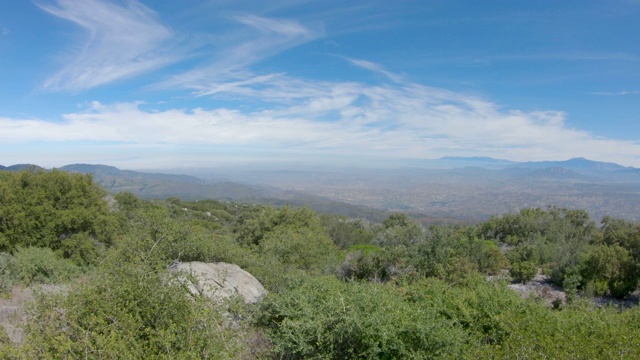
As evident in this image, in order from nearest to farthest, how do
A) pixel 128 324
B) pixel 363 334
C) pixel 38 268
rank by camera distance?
pixel 128 324, pixel 363 334, pixel 38 268

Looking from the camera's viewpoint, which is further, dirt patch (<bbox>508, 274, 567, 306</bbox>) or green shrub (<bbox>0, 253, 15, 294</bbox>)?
dirt patch (<bbox>508, 274, 567, 306</bbox>)

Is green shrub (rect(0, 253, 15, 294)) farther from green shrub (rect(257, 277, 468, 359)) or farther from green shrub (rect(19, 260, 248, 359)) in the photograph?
green shrub (rect(257, 277, 468, 359))

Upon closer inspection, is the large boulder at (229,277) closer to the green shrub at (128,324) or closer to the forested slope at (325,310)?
the forested slope at (325,310)

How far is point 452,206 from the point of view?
11062cm

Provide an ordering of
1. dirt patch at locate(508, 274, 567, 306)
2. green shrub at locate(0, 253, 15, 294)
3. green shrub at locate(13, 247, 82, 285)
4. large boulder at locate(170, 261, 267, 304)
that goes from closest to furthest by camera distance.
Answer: large boulder at locate(170, 261, 267, 304), green shrub at locate(0, 253, 15, 294), green shrub at locate(13, 247, 82, 285), dirt patch at locate(508, 274, 567, 306)

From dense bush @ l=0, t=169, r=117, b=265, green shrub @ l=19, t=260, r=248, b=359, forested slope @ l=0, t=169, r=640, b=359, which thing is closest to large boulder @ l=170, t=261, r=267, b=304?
forested slope @ l=0, t=169, r=640, b=359

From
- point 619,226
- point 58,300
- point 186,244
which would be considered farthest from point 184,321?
point 619,226

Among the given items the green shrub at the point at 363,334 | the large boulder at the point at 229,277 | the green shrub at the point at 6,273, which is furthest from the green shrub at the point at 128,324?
the green shrub at the point at 6,273

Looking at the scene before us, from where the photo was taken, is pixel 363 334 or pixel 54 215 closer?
pixel 363 334

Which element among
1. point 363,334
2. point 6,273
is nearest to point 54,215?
point 6,273

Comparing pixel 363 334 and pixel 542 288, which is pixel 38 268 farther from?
pixel 542 288

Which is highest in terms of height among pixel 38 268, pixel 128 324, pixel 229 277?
pixel 128 324

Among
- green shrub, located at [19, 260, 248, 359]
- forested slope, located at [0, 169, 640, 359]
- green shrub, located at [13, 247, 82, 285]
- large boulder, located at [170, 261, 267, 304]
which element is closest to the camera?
green shrub, located at [19, 260, 248, 359]

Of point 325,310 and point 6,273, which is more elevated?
point 325,310
